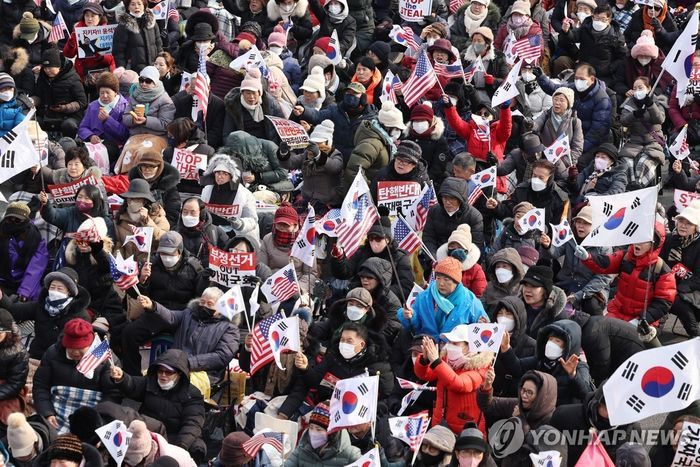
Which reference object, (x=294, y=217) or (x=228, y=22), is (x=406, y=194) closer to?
(x=294, y=217)

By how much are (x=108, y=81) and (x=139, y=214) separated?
2.90 m

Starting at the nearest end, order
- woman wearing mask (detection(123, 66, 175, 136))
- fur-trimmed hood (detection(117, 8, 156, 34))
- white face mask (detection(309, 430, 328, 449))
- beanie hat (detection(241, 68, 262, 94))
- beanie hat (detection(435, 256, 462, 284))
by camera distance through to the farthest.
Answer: white face mask (detection(309, 430, 328, 449))
beanie hat (detection(435, 256, 462, 284))
beanie hat (detection(241, 68, 262, 94))
woman wearing mask (detection(123, 66, 175, 136))
fur-trimmed hood (detection(117, 8, 156, 34))

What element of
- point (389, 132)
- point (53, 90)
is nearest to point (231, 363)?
point (389, 132)

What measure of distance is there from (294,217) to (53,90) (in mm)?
4741

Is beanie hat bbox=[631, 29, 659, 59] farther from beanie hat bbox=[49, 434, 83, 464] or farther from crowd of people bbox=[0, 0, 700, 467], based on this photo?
beanie hat bbox=[49, 434, 83, 464]

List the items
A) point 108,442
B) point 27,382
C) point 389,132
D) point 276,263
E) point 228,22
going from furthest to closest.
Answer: point 228,22, point 389,132, point 276,263, point 27,382, point 108,442

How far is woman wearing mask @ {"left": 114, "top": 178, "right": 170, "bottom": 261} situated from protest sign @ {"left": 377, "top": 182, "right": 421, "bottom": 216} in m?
2.11

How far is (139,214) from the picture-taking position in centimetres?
1798

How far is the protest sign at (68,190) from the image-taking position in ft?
60.7

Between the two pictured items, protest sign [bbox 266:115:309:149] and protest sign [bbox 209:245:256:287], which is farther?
protest sign [bbox 266:115:309:149]

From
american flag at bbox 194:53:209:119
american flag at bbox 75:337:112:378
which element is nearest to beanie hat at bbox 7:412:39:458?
american flag at bbox 75:337:112:378

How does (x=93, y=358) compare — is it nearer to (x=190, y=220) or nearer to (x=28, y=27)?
(x=190, y=220)

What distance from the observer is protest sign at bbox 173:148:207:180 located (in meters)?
19.3

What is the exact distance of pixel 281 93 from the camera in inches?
822
